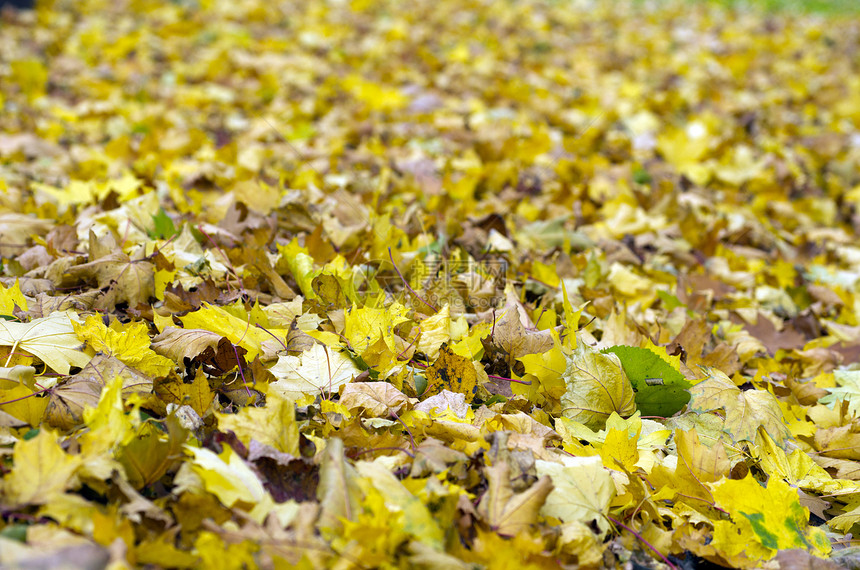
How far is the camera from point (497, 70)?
479 cm

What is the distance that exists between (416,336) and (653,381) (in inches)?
23.7

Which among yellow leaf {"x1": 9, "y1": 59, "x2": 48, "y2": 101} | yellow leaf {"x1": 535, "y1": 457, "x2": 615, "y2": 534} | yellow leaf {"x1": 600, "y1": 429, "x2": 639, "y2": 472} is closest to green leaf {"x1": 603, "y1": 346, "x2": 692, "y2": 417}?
yellow leaf {"x1": 600, "y1": 429, "x2": 639, "y2": 472}

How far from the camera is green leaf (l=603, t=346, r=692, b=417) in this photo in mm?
1447

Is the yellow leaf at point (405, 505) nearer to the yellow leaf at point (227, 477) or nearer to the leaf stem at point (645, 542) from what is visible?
the yellow leaf at point (227, 477)

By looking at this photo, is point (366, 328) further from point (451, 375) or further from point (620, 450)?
point (620, 450)

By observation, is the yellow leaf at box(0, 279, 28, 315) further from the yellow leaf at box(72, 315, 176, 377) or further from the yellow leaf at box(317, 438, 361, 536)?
the yellow leaf at box(317, 438, 361, 536)

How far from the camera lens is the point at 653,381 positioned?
146 centimetres

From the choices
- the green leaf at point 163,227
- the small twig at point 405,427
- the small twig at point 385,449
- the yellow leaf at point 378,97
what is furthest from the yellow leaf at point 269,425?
the yellow leaf at point 378,97

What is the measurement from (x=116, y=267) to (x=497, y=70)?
384cm

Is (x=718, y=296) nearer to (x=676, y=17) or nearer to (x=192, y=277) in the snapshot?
(x=192, y=277)

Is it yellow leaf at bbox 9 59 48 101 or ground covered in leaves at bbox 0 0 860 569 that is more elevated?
yellow leaf at bbox 9 59 48 101

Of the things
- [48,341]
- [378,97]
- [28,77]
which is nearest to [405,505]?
[48,341]

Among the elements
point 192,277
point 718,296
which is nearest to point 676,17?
point 718,296

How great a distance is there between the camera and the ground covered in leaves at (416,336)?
3.49ft
